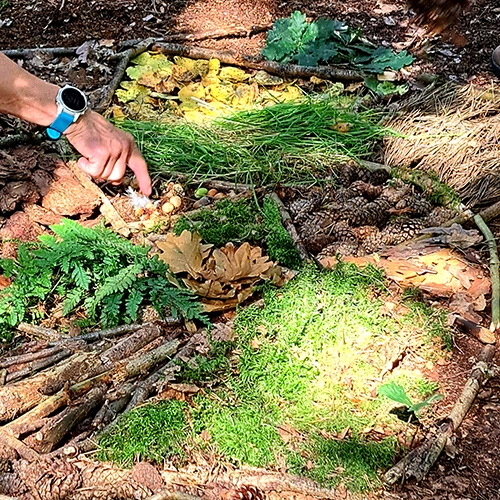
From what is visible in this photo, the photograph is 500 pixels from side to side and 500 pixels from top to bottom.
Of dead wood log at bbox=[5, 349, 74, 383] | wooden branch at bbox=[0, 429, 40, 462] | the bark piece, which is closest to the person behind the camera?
wooden branch at bbox=[0, 429, 40, 462]

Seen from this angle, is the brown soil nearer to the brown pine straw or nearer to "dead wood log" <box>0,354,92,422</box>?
the brown pine straw

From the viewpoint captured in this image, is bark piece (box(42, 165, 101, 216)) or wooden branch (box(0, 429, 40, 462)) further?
bark piece (box(42, 165, 101, 216))

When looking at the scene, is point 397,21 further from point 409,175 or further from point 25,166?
point 25,166

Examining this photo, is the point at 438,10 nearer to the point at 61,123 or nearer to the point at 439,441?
the point at 61,123

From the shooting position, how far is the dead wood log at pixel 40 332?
2.86 meters

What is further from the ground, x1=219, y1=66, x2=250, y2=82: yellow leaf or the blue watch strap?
the blue watch strap

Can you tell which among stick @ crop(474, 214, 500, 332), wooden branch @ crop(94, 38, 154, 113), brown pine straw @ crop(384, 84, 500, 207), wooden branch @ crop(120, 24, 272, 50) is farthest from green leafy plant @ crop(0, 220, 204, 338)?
wooden branch @ crop(120, 24, 272, 50)

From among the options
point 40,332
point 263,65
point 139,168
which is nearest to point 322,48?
point 263,65

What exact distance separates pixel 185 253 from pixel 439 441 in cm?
132

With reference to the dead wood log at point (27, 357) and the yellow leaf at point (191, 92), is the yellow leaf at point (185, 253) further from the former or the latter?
the yellow leaf at point (191, 92)

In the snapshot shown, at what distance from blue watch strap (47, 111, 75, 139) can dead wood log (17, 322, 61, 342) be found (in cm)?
86

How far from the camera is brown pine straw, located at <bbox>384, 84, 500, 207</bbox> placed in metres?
3.99

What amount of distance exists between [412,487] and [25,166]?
2575 millimetres

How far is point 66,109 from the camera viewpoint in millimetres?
2436
